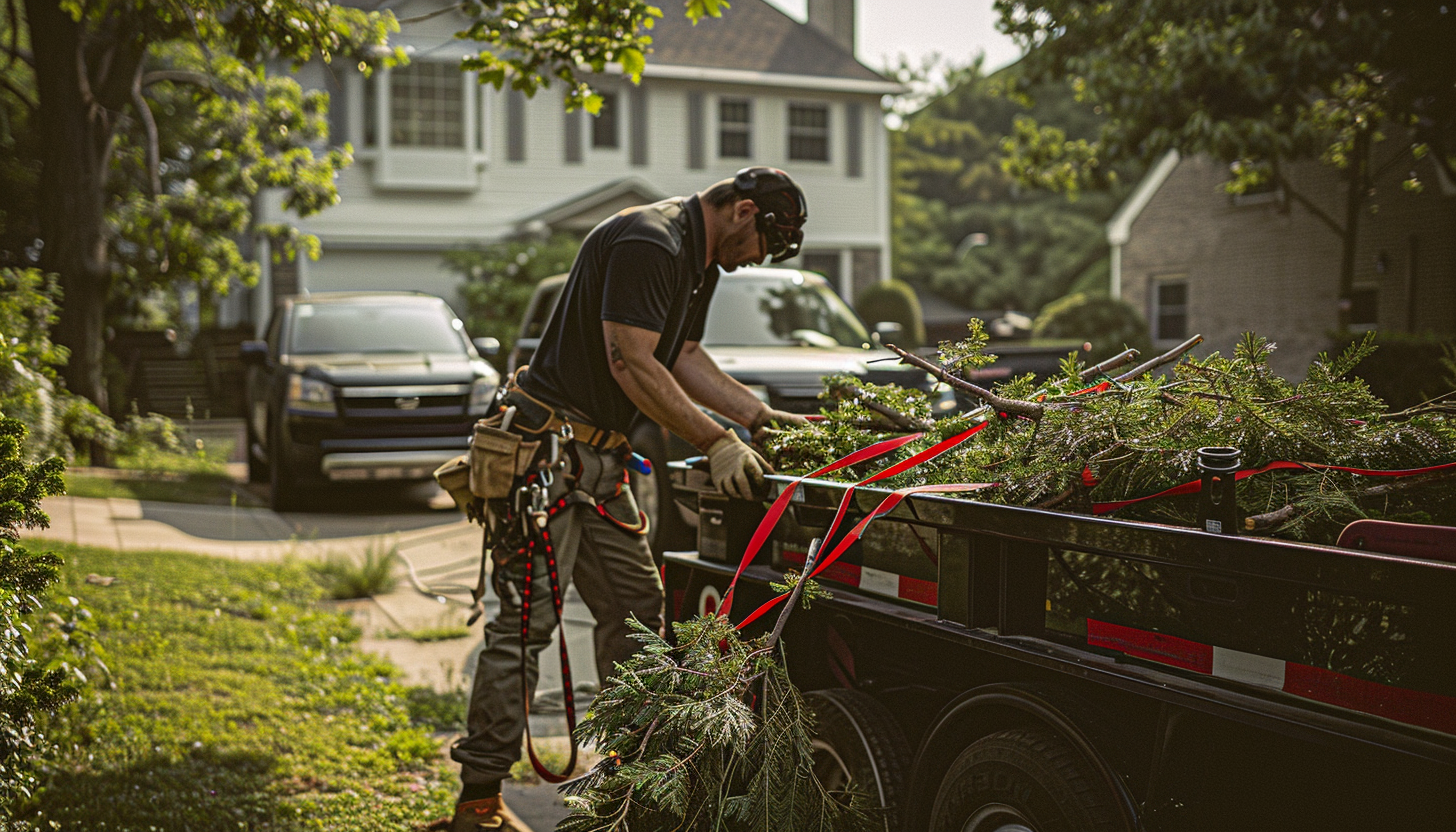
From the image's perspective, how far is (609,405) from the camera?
13.2ft

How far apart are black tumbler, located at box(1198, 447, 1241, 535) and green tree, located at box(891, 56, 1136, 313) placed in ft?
128

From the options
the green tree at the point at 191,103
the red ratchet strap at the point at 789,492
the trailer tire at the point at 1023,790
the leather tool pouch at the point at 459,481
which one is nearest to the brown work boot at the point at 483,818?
the leather tool pouch at the point at 459,481

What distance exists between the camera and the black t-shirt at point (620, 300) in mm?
3723

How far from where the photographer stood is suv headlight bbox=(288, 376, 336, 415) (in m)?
11.0

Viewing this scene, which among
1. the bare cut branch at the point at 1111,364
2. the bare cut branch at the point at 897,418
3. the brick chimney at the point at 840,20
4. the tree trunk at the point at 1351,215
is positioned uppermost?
the brick chimney at the point at 840,20

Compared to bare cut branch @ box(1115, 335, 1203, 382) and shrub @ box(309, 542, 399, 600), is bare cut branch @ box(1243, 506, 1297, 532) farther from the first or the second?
shrub @ box(309, 542, 399, 600)

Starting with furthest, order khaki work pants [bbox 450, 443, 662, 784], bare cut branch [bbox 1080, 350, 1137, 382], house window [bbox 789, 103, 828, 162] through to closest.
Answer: house window [bbox 789, 103, 828, 162], khaki work pants [bbox 450, 443, 662, 784], bare cut branch [bbox 1080, 350, 1137, 382]

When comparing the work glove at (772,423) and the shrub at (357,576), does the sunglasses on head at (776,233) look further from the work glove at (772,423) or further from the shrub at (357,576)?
the shrub at (357,576)

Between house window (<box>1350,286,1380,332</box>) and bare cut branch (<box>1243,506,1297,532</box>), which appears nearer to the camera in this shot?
bare cut branch (<box>1243,506,1297,532</box>)

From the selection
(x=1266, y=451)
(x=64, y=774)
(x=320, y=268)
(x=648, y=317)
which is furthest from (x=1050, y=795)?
(x=320, y=268)

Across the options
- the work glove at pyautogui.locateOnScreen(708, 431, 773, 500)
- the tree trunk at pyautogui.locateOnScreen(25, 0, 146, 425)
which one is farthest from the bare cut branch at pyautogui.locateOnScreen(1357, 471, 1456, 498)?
the tree trunk at pyautogui.locateOnScreen(25, 0, 146, 425)

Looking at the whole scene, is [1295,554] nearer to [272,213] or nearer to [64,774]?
[64,774]

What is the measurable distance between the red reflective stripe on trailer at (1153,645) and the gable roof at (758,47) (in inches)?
945

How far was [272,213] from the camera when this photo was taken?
23656 mm
